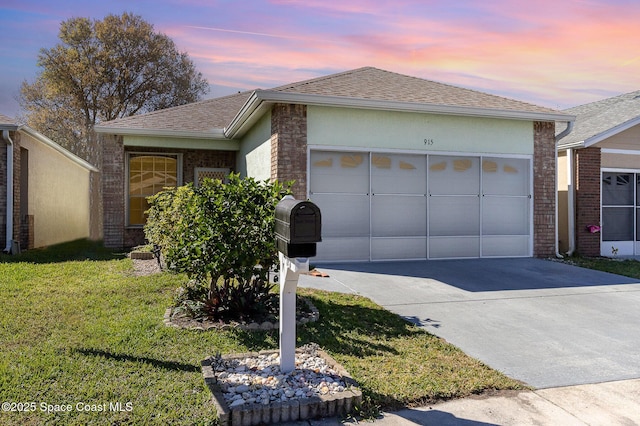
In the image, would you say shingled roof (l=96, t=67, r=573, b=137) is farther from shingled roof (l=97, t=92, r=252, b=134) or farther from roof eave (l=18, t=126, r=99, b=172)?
roof eave (l=18, t=126, r=99, b=172)

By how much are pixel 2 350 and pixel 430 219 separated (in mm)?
8058

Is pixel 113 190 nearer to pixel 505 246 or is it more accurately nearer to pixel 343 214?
pixel 343 214

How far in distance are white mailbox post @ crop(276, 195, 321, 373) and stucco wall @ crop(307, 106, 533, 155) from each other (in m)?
5.90

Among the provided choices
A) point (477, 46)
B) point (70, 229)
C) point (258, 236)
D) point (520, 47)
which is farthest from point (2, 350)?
point (70, 229)

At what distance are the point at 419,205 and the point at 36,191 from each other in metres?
Result: 11.5

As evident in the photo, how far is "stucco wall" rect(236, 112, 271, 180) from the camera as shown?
991 cm

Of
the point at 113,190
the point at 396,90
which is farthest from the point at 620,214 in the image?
the point at 113,190

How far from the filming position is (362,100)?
9.33 metres

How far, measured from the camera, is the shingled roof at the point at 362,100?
30.1 feet

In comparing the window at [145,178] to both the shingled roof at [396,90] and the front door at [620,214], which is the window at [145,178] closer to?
the shingled roof at [396,90]

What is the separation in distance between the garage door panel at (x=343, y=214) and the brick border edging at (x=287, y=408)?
6.16 meters

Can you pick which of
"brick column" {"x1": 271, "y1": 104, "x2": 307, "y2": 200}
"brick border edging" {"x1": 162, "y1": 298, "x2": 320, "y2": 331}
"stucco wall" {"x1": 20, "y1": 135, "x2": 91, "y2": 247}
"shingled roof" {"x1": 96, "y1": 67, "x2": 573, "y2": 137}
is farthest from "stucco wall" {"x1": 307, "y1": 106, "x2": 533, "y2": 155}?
"stucco wall" {"x1": 20, "y1": 135, "x2": 91, "y2": 247}

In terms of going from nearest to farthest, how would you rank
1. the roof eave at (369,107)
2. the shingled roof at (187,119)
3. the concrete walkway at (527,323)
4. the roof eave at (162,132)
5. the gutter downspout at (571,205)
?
the concrete walkway at (527,323)
the roof eave at (369,107)
the gutter downspout at (571,205)
the roof eave at (162,132)
the shingled roof at (187,119)

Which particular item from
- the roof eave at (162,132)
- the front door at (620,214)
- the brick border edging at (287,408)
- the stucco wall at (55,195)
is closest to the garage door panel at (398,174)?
the roof eave at (162,132)
